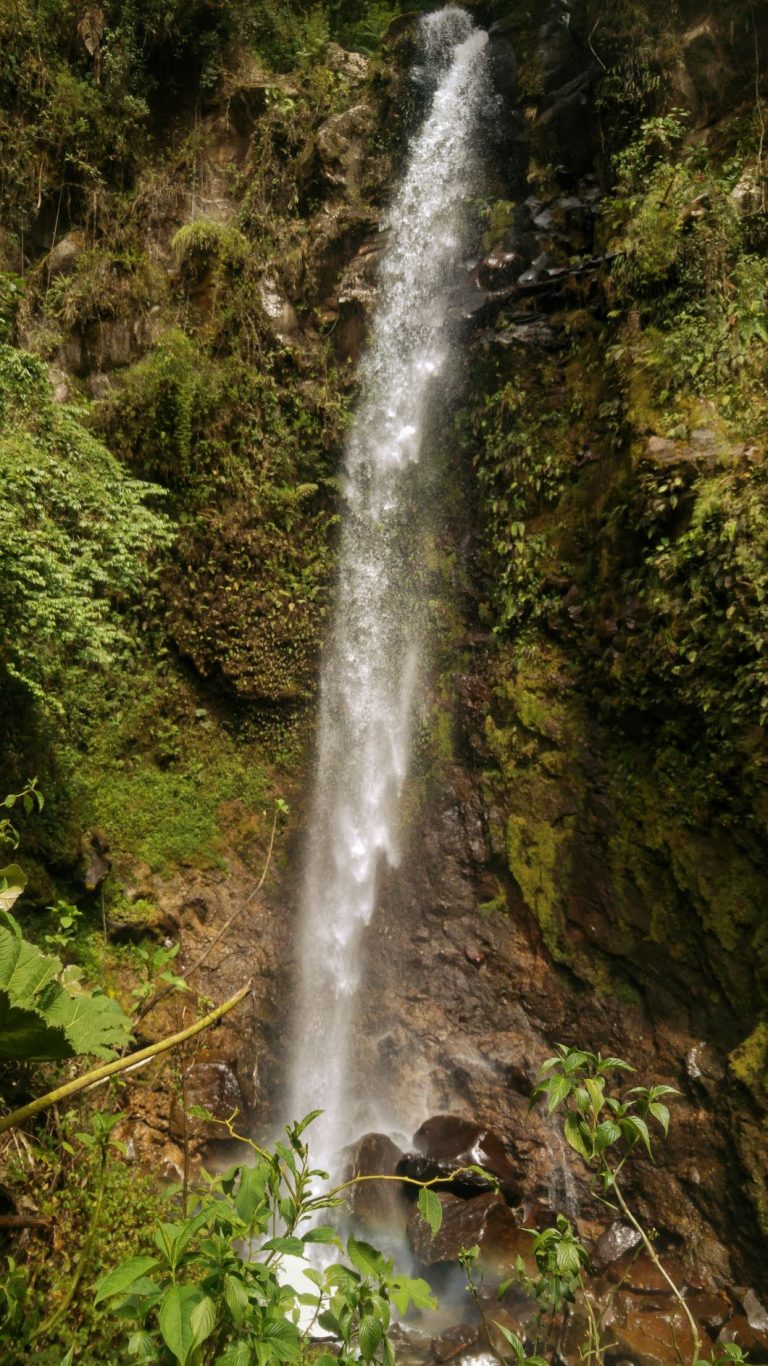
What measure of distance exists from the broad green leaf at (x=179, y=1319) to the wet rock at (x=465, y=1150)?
450 cm

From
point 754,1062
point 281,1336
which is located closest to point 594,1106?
point 281,1336

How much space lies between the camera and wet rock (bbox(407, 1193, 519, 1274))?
4816 mm

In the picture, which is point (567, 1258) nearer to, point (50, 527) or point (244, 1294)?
point (244, 1294)

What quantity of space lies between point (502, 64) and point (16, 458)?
28.1ft

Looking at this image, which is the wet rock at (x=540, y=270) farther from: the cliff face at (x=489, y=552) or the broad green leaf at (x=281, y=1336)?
the broad green leaf at (x=281, y=1336)

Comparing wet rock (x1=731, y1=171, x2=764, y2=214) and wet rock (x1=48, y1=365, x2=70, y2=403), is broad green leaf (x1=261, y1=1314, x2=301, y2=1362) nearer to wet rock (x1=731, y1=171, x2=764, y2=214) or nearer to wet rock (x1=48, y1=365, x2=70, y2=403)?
wet rock (x1=731, y1=171, x2=764, y2=214)

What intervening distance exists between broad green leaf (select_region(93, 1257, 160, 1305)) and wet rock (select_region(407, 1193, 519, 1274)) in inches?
164

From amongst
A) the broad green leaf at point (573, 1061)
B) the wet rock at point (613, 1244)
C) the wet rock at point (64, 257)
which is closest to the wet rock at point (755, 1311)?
the wet rock at point (613, 1244)

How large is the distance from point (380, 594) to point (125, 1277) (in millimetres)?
7119

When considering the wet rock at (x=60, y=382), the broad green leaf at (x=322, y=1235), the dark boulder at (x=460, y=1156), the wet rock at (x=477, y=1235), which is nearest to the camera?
the broad green leaf at (x=322, y=1235)

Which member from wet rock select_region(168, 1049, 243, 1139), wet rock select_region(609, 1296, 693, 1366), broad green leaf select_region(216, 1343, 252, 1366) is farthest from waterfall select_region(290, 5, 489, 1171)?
broad green leaf select_region(216, 1343, 252, 1366)

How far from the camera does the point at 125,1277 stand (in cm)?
146

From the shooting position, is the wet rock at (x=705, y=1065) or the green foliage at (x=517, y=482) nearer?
the wet rock at (x=705, y=1065)

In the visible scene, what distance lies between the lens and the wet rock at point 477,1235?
15.8ft
